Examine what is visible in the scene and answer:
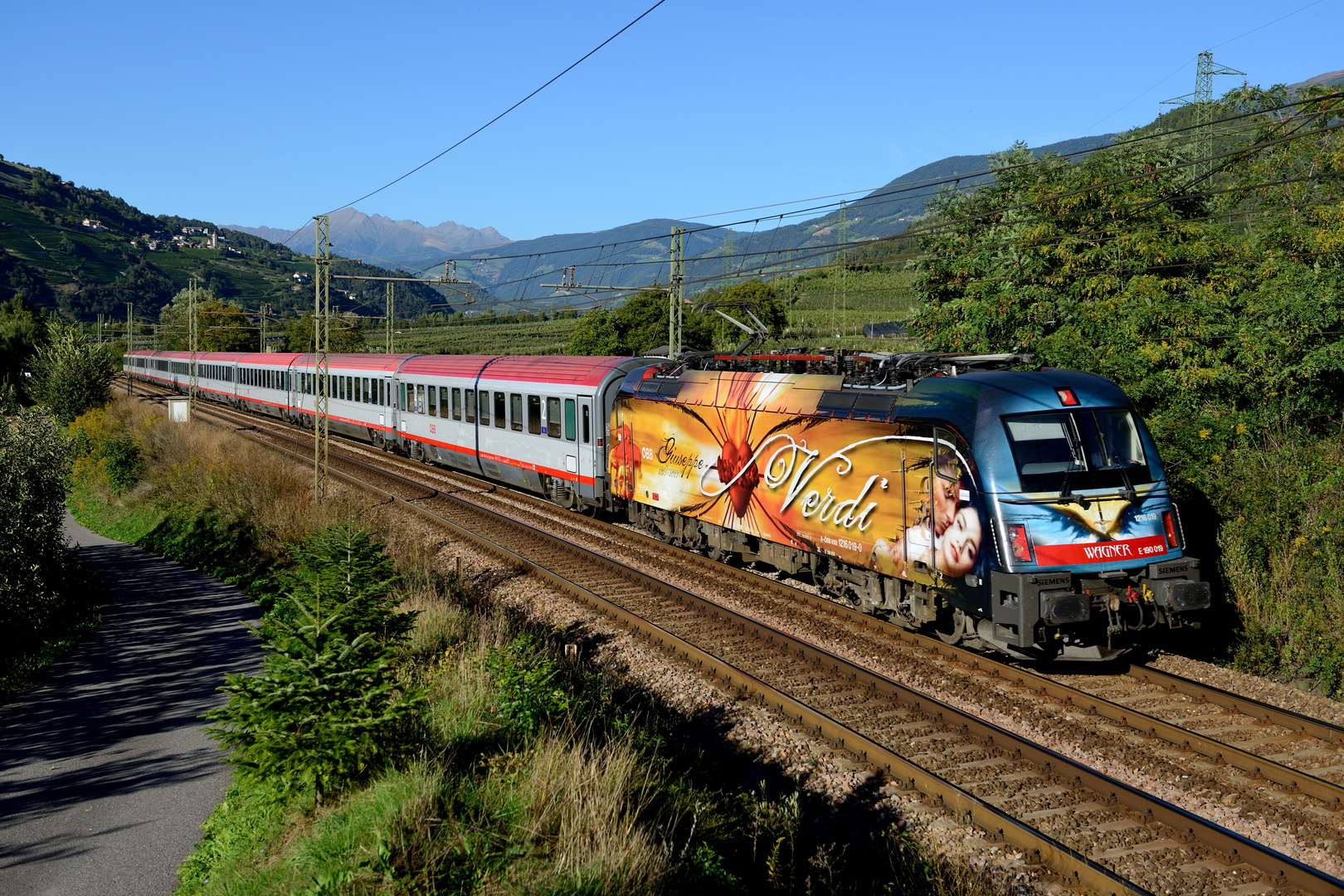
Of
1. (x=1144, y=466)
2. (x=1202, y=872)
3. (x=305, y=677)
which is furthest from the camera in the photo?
(x=1144, y=466)

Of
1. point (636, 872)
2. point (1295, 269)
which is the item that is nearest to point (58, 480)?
point (636, 872)

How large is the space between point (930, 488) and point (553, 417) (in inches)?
481

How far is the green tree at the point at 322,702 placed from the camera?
6836 millimetres

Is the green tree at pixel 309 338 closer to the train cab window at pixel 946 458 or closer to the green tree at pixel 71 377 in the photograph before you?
the green tree at pixel 71 377

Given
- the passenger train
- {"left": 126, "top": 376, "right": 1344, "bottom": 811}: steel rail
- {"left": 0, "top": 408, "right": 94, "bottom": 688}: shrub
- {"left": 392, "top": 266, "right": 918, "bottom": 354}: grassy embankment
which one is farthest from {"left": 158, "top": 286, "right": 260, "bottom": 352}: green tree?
{"left": 126, "top": 376, "right": 1344, "bottom": 811}: steel rail

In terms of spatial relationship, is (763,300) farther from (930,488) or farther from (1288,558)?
(930,488)

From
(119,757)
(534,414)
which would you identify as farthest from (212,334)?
(119,757)

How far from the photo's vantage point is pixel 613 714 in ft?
30.4

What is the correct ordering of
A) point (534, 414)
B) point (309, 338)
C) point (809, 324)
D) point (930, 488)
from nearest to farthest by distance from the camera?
point (930, 488), point (534, 414), point (809, 324), point (309, 338)

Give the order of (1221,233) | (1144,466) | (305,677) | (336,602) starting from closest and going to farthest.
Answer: (305,677) < (336,602) < (1144,466) < (1221,233)

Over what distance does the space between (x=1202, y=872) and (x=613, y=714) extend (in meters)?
5.25

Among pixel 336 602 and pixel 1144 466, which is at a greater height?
pixel 1144 466

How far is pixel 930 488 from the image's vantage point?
10.4 m

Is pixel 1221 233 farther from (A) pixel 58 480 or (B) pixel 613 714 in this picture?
(A) pixel 58 480
